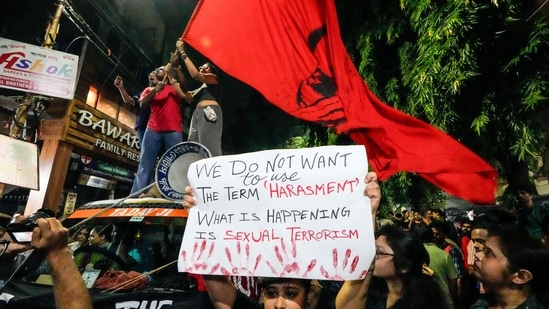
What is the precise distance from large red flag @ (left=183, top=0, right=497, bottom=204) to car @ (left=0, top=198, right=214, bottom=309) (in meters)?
1.83

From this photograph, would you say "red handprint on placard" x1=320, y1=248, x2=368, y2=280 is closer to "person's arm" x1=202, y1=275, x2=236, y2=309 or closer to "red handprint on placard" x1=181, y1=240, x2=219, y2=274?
"red handprint on placard" x1=181, y1=240, x2=219, y2=274

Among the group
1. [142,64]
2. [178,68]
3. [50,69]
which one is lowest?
[178,68]

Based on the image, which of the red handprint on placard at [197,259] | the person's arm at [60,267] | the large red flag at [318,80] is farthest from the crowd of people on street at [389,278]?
the large red flag at [318,80]

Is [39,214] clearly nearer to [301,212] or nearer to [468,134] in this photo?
[301,212]

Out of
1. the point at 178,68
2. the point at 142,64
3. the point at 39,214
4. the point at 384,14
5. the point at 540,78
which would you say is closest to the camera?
the point at 540,78

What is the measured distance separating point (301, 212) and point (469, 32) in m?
3.52

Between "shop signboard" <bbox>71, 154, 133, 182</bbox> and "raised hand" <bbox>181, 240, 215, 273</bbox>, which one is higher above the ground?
"shop signboard" <bbox>71, 154, 133, 182</bbox>

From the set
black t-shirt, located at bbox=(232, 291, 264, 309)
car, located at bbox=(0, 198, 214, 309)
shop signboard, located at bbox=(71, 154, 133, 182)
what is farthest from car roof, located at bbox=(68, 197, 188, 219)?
shop signboard, located at bbox=(71, 154, 133, 182)

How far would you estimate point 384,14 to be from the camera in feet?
21.2

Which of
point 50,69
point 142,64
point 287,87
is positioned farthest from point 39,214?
point 142,64

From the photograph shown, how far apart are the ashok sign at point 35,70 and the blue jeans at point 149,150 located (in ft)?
13.7

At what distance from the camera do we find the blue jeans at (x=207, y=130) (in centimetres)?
438

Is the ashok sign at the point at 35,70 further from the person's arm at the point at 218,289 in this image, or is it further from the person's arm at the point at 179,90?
the person's arm at the point at 218,289

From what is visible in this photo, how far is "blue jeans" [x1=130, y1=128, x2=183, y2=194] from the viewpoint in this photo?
15.6 feet
